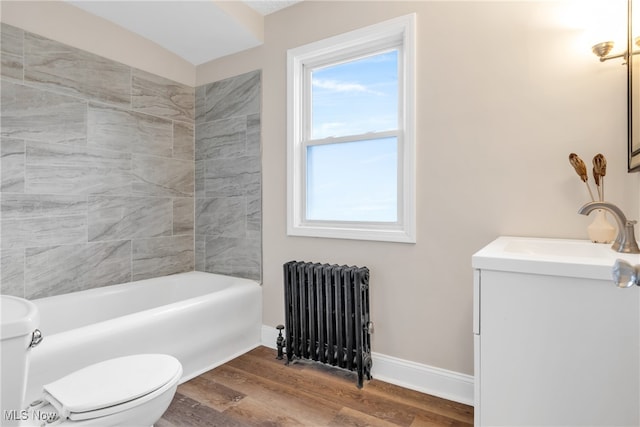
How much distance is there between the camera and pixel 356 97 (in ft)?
7.61

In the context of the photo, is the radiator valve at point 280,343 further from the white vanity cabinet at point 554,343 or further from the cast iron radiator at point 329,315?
the white vanity cabinet at point 554,343

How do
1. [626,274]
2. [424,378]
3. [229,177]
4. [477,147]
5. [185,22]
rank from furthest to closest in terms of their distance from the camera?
1. [229,177]
2. [185,22]
3. [424,378]
4. [477,147]
5. [626,274]

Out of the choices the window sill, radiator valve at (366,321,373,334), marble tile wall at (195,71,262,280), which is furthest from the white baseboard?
marble tile wall at (195,71,262,280)

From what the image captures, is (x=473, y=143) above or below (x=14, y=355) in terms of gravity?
above

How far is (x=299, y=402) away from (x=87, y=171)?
207 cm

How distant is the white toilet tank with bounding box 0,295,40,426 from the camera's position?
100cm

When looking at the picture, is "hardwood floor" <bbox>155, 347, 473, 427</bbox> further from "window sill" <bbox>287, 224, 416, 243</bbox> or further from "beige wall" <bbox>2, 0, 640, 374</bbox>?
"window sill" <bbox>287, 224, 416, 243</bbox>

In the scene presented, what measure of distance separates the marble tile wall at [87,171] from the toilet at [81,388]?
117cm

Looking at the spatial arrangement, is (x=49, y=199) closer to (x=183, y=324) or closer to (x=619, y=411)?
(x=183, y=324)

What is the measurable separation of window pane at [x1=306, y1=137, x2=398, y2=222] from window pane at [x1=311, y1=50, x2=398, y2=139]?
120mm

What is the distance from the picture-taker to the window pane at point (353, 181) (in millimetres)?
2180

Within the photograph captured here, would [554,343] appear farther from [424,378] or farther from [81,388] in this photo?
[81,388]

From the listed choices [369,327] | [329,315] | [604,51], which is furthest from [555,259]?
[329,315]

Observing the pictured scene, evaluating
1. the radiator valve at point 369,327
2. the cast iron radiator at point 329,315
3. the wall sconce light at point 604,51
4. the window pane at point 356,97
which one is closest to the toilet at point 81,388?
the cast iron radiator at point 329,315
